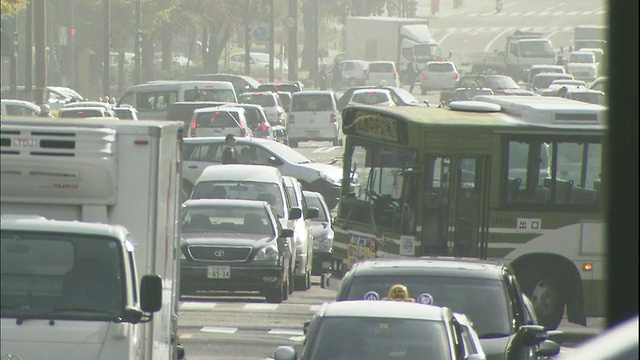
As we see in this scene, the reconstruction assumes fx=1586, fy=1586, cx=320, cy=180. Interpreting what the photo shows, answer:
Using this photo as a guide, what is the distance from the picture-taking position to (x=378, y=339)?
32.4 ft

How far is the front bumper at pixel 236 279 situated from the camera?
20.5 meters

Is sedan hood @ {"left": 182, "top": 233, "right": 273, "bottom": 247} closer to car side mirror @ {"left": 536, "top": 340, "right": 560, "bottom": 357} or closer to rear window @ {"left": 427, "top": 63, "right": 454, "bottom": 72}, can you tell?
car side mirror @ {"left": 536, "top": 340, "right": 560, "bottom": 357}

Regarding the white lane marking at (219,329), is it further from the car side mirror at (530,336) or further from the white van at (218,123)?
the white van at (218,123)

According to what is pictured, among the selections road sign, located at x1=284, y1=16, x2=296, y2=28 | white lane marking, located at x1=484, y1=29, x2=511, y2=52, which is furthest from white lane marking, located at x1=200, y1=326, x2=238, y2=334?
white lane marking, located at x1=484, y1=29, x2=511, y2=52

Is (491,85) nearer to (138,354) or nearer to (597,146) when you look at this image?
(597,146)

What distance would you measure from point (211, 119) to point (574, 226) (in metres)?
22.3

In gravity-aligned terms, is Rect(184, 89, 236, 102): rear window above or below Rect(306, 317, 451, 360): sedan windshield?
below

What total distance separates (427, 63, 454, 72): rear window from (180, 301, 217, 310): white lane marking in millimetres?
59178

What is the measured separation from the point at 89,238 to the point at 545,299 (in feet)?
33.7

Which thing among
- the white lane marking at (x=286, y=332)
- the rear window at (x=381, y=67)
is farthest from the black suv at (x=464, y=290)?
the rear window at (x=381, y=67)

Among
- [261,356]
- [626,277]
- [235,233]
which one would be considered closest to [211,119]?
[235,233]

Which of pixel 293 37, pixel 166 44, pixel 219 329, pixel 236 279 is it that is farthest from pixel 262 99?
pixel 166 44

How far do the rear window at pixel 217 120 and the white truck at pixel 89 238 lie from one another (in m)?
28.6

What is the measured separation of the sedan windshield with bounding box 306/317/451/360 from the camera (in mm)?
9836
